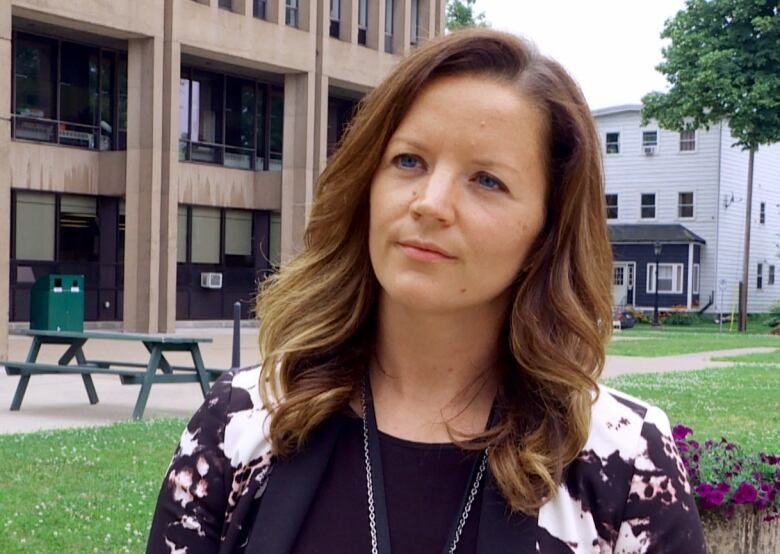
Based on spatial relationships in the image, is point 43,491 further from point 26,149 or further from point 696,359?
point 26,149

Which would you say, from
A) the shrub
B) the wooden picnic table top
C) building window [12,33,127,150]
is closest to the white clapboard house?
building window [12,33,127,150]

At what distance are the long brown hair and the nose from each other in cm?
15

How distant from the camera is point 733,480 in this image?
4391mm

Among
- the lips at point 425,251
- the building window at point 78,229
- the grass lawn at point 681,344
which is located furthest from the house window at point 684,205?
the lips at point 425,251

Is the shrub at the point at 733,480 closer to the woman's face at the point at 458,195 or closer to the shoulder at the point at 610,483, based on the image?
the shoulder at the point at 610,483

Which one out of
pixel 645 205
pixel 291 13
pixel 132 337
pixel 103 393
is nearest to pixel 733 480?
pixel 132 337

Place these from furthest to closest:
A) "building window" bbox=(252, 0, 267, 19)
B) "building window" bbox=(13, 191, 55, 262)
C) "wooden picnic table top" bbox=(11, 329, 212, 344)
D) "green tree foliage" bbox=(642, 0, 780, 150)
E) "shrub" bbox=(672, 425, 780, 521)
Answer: "green tree foliage" bbox=(642, 0, 780, 150) < "building window" bbox=(252, 0, 267, 19) < "building window" bbox=(13, 191, 55, 262) < "wooden picnic table top" bbox=(11, 329, 212, 344) < "shrub" bbox=(672, 425, 780, 521)

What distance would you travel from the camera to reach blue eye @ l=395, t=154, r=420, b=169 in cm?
196

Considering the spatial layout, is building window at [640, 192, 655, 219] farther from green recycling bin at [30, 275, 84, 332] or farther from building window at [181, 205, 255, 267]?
green recycling bin at [30, 275, 84, 332]

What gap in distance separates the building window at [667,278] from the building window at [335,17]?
1014 inches

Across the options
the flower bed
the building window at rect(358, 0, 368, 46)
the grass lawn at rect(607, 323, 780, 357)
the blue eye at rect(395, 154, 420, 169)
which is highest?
the building window at rect(358, 0, 368, 46)

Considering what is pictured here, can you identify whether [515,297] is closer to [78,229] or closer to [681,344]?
[78,229]

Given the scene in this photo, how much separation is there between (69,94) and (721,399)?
2111cm

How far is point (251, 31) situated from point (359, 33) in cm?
600
